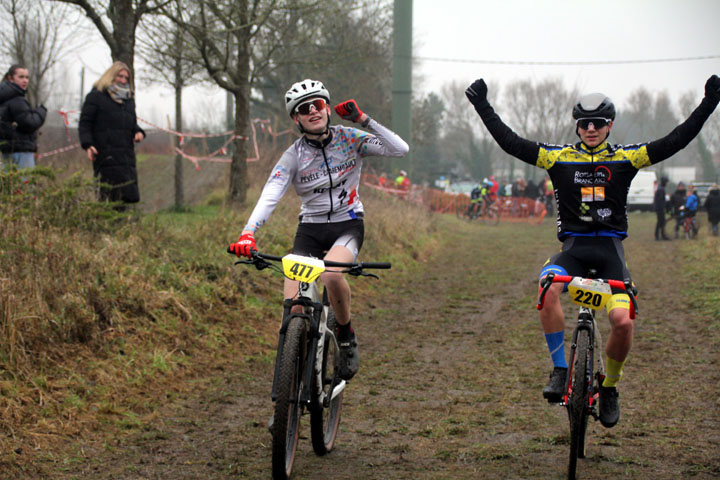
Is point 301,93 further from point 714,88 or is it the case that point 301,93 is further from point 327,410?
point 714,88

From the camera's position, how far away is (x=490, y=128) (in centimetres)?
541

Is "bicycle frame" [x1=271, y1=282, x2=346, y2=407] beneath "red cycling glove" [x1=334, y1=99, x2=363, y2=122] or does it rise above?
beneath

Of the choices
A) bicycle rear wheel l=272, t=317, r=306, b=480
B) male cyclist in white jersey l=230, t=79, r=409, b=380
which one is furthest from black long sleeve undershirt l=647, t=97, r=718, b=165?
bicycle rear wheel l=272, t=317, r=306, b=480

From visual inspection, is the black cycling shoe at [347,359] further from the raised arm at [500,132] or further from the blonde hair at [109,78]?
the blonde hair at [109,78]

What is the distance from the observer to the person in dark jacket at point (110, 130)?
932 cm

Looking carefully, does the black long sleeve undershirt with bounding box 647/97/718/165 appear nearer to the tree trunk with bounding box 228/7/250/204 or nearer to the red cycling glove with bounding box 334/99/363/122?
the red cycling glove with bounding box 334/99/363/122

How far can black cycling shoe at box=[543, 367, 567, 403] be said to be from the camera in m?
4.93

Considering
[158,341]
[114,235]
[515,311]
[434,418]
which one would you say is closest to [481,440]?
[434,418]

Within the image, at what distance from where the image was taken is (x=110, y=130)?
30.8ft

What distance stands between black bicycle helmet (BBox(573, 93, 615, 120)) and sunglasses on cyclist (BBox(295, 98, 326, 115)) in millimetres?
1644

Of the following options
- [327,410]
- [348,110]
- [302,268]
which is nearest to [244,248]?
[302,268]

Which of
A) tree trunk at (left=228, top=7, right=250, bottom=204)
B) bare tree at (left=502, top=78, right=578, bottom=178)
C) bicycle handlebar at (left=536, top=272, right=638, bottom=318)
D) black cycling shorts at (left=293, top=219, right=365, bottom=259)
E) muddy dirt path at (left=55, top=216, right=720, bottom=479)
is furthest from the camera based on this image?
bare tree at (left=502, top=78, right=578, bottom=178)

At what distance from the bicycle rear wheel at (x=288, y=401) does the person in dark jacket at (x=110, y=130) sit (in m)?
5.33

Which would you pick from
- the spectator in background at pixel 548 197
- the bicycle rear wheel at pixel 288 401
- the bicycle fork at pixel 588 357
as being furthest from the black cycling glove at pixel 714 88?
the spectator in background at pixel 548 197
